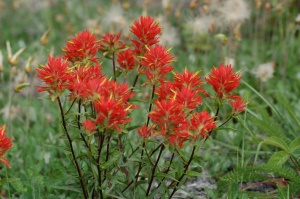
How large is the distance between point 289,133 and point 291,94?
101 centimetres

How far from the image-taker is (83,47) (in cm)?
232

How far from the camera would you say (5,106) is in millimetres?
4656

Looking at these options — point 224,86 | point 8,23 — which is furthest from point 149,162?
point 8,23

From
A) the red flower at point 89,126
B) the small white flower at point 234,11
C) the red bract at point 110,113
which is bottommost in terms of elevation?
the red flower at point 89,126

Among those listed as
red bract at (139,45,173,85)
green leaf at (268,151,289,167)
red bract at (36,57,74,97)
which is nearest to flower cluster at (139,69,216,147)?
red bract at (139,45,173,85)

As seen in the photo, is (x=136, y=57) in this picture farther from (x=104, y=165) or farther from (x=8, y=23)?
(x=8, y=23)

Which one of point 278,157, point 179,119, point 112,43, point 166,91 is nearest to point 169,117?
point 179,119

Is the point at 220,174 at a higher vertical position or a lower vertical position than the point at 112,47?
lower

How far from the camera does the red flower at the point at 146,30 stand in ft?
7.63

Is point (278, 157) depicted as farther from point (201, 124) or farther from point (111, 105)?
point (111, 105)

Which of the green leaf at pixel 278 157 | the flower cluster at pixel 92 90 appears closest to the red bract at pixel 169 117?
the flower cluster at pixel 92 90

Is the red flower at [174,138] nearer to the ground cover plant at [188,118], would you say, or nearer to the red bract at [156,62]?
the ground cover plant at [188,118]

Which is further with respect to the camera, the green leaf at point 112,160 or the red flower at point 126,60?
the red flower at point 126,60

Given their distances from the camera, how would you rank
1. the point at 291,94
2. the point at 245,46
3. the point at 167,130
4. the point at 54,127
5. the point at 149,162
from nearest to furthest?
the point at 167,130 < the point at 149,162 < the point at 54,127 < the point at 291,94 < the point at 245,46
